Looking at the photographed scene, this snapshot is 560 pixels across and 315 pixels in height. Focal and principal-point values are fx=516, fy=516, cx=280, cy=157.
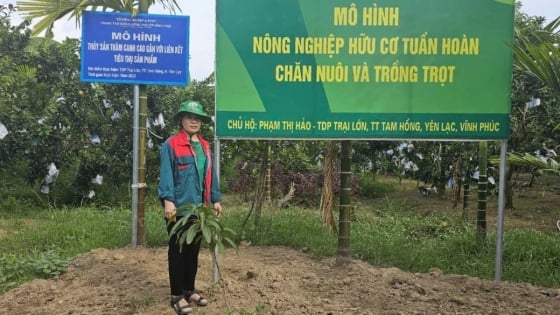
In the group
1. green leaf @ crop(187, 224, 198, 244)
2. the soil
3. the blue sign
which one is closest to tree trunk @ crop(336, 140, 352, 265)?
the soil

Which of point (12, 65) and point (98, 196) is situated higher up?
point (12, 65)

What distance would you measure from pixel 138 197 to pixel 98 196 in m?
3.75

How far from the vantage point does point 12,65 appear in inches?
335

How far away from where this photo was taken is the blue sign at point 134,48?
522 cm

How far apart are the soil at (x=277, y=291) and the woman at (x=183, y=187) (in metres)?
0.15

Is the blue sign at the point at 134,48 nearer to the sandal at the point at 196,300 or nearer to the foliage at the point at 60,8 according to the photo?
the foliage at the point at 60,8

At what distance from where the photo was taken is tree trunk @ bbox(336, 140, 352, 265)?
4.77m

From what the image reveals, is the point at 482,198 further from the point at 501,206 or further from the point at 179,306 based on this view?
the point at 179,306

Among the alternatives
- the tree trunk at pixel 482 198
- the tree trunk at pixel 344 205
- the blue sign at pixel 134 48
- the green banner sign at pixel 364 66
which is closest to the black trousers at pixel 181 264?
the green banner sign at pixel 364 66

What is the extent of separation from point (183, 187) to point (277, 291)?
1.13 meters

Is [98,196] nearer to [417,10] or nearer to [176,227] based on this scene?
[176,227]

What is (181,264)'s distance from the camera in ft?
12.6

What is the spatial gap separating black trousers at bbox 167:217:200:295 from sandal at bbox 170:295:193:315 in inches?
1.7

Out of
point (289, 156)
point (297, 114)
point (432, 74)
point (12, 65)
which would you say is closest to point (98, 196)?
point (12, 65)
